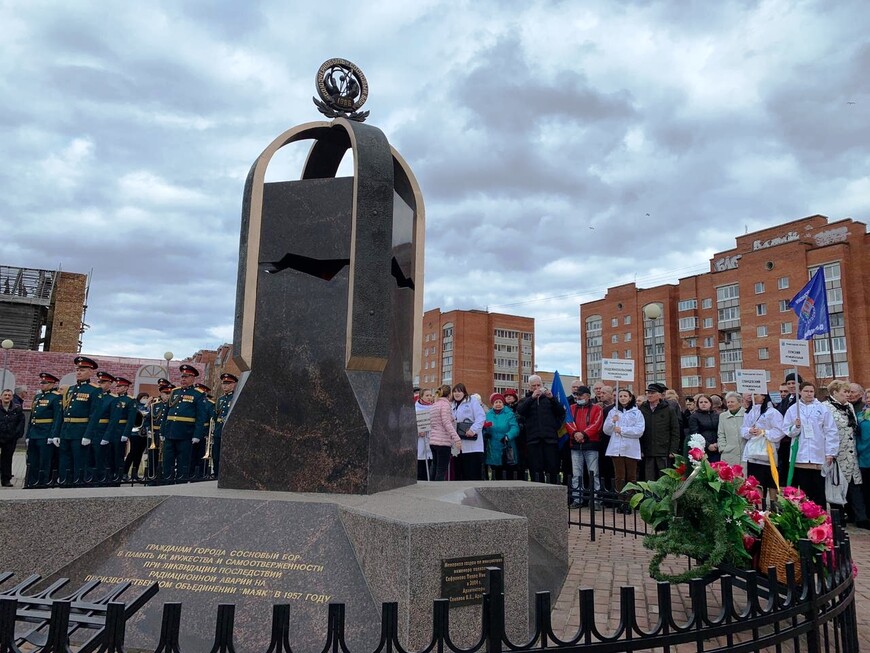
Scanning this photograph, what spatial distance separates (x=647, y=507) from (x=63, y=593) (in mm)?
4066

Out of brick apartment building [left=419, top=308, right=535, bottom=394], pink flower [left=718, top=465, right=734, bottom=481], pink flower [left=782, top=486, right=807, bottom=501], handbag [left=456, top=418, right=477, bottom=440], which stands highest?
brick apartment building [left=419, top=308, right=535, bottom=394]

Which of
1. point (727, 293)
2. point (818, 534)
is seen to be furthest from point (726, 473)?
point (727, 293)

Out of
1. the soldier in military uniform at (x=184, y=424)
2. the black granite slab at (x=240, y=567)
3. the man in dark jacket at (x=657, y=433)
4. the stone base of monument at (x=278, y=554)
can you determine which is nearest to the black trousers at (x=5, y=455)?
the soldier in military uniform at (x=184, y=424)

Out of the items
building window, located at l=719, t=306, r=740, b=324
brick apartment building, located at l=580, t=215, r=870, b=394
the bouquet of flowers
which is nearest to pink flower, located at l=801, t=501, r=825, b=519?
the bouquet of flowers

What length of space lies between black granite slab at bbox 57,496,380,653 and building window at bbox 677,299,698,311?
227 feet

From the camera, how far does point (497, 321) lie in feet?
303

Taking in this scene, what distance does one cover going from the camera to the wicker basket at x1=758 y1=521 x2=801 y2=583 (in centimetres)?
435

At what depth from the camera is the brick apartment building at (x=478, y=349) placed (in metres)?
88.8

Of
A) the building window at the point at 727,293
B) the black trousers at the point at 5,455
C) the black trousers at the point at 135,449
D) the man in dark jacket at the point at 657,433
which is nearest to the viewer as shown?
the man in dark jacket at the point at 657,433

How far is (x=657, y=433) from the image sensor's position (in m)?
10.3

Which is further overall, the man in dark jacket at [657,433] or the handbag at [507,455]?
the handbag at [507,455]

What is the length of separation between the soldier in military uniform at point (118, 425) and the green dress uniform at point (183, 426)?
817 millimetres

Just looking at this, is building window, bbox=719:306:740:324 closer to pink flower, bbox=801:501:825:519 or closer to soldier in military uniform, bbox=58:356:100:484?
soldier in military uniform, bbox=58:356:100:484

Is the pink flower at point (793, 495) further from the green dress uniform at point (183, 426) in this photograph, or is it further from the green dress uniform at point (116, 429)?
the green dress uniform at point (116, 429)
